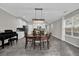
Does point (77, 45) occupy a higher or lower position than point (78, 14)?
lower

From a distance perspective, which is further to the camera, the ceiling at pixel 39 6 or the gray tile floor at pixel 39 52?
the ceiling at pixel 39 6

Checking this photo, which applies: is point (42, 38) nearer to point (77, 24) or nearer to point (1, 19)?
point (77, 24)

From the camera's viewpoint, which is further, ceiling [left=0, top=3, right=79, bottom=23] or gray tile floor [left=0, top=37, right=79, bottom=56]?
ceiling [left=0, top=3, right=79, bottom=23]

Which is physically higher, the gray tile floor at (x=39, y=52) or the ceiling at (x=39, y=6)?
the ceiling at (x=39, y=6)

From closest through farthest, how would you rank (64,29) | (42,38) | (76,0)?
(76,0) → (42,38) → (64,29)

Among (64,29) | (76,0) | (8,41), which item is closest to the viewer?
(76,0)

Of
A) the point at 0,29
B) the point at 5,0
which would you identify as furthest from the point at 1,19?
the point at 5,0

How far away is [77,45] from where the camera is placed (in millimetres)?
Result: 6844

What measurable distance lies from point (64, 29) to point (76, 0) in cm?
672

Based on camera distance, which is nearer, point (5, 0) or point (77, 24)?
point (5, 0)

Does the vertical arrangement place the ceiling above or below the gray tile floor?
above

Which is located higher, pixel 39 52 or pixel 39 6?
pixel 39 6

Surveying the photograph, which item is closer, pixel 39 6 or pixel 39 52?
pixel 39 52

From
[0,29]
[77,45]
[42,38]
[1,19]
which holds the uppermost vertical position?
[1,19]
